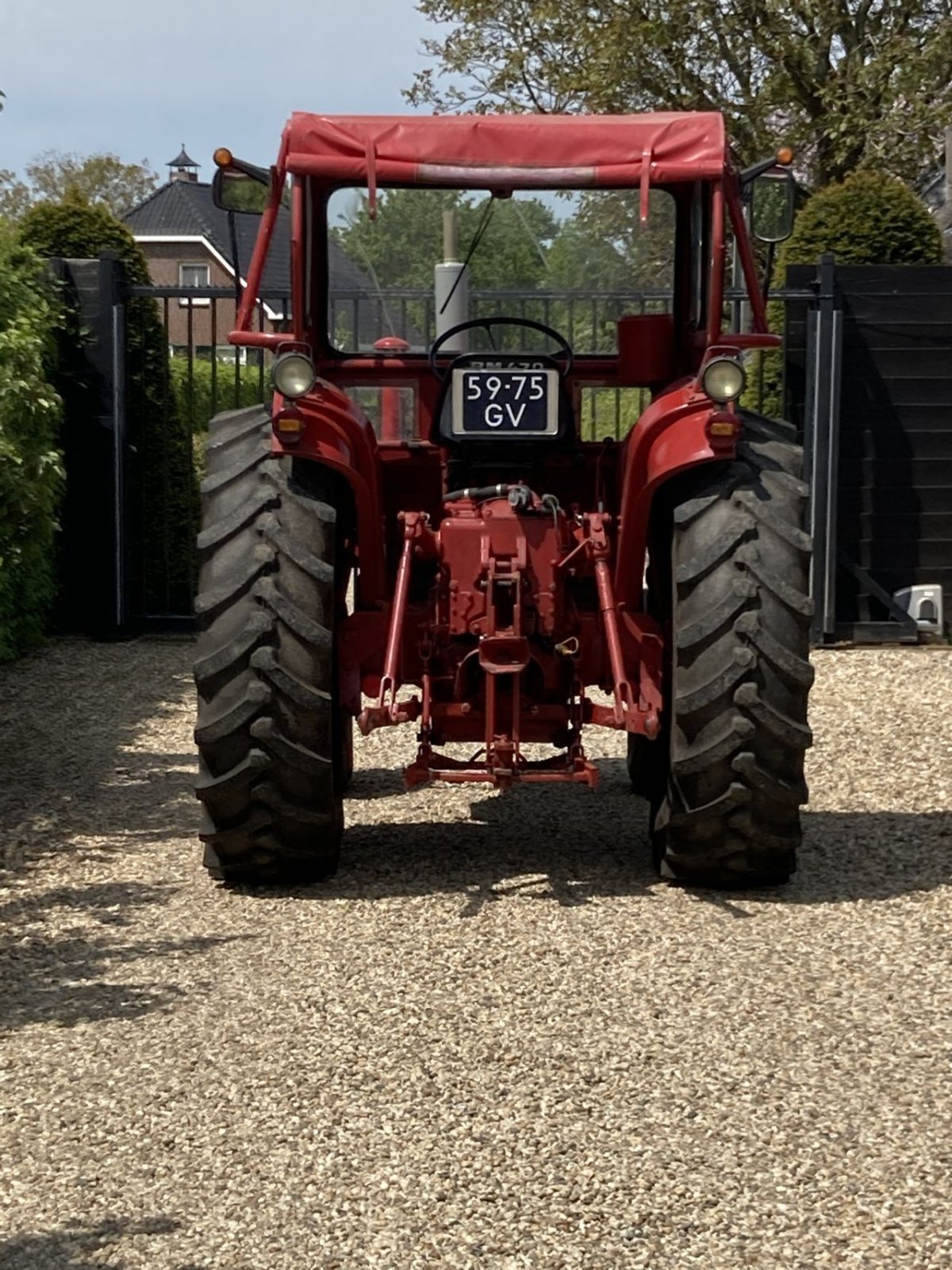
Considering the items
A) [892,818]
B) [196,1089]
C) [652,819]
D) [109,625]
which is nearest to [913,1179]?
[196,1089]

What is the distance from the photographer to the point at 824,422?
11.8m

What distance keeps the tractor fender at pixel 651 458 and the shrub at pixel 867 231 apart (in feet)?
21.6

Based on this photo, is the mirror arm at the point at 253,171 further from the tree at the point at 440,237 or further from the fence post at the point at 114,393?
the fence post at the point at 114,393

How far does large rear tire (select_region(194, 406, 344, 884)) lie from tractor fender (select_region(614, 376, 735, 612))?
3.03 ft

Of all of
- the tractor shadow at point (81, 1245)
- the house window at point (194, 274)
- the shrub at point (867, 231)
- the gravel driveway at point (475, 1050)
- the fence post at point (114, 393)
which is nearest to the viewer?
the tractor shadow at point (81, 1245)

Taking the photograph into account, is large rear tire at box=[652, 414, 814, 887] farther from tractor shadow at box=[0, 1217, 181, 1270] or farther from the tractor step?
tractor shadow at box=[0, 1217, 181, 1270]

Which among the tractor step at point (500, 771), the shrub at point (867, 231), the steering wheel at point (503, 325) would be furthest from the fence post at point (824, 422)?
the tractor step at point (500, 771)

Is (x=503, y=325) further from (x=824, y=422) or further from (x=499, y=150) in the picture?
(x=824, y=422)

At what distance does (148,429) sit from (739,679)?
301 inches

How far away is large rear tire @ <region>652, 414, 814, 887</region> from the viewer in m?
5.82

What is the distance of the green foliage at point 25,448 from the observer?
32.1 ft

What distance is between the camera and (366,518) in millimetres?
6156

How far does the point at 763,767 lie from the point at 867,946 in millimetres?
636

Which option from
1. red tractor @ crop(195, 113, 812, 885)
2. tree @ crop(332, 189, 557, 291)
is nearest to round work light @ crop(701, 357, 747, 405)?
red tractor @ crop(195, 113, 812, 885)
